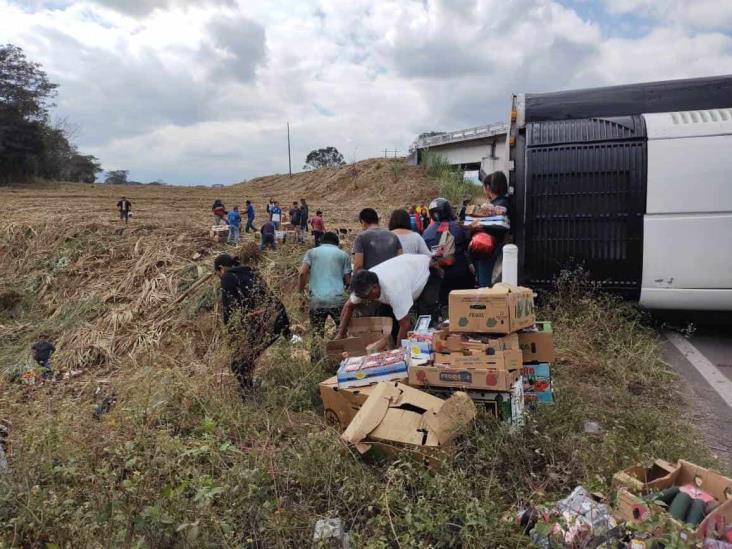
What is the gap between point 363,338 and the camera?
505cm

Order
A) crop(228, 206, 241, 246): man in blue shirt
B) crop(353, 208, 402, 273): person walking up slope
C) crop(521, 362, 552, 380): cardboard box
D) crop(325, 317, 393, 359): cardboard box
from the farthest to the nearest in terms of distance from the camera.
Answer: crop(228, 206, 241, 246): man in blue shirt, crop(353, 208, 402, 273): person walking up slope, crop(325, 317, 393, 359): cardboard box, crop(521, 362, 552, 380): cardboard box

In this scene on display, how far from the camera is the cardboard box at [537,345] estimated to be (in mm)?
4164

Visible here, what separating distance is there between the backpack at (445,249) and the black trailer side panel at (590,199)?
0.95 metres

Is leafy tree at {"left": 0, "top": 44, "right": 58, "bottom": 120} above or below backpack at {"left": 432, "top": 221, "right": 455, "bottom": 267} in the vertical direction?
above

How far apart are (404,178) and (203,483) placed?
34.1m

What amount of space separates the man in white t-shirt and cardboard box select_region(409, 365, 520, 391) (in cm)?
93

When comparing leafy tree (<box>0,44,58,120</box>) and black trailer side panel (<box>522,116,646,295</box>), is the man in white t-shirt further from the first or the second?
leafy tree (<box>0,44,58,120</box>)

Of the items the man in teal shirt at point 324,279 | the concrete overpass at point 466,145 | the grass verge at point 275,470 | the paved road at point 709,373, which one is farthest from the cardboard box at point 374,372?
the concrete overpass at point 466,145

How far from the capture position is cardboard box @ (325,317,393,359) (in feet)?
16.4

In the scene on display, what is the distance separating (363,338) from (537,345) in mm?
1585

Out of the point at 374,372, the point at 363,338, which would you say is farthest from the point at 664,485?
the point at 363,338

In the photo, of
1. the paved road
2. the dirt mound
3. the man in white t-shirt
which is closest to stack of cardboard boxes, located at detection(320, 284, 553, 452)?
the man in white t-shirt

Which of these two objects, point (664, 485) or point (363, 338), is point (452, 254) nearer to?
point (363, 338)

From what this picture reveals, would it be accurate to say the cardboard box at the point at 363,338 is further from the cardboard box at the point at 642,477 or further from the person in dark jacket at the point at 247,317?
the cardboard box at the point at 642,477
